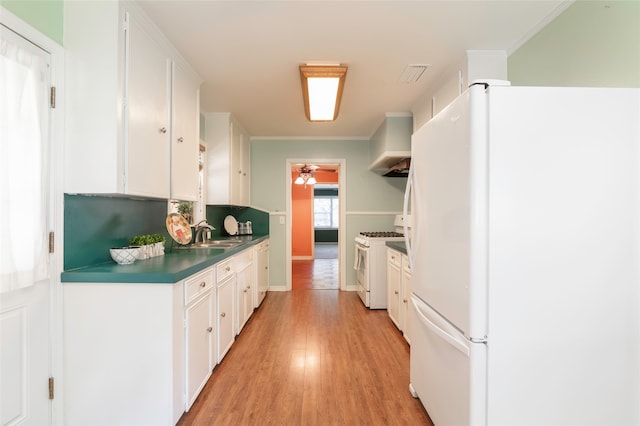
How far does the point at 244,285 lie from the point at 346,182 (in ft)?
7.93

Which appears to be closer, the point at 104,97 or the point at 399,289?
the point at 104,97

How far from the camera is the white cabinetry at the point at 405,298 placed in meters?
2.79

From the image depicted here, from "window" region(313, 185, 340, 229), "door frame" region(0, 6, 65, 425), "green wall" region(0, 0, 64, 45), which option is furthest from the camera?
"window" region(313, 185, 340, 229)

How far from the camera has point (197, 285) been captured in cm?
190

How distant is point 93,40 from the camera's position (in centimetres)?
162

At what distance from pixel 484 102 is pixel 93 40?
1949mm

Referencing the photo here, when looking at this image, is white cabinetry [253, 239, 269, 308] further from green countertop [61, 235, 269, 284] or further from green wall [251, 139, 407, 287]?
green countertop [61, 235, 269, 284]

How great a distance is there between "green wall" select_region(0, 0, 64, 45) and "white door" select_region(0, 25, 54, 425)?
105 millimetres

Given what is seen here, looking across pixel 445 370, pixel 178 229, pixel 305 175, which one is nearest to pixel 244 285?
pixel 178 229

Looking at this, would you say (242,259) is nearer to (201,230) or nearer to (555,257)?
(201,230)

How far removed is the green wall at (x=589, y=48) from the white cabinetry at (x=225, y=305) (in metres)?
2.51

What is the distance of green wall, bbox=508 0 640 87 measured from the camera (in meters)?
1.41

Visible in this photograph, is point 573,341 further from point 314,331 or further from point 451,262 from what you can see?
point 314,331

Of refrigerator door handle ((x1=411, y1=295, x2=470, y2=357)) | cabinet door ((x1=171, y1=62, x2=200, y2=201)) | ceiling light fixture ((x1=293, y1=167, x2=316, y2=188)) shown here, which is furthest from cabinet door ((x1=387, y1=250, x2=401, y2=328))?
ceiling light fixture ((x1=293, y1=167, x2=316, y2=188))
